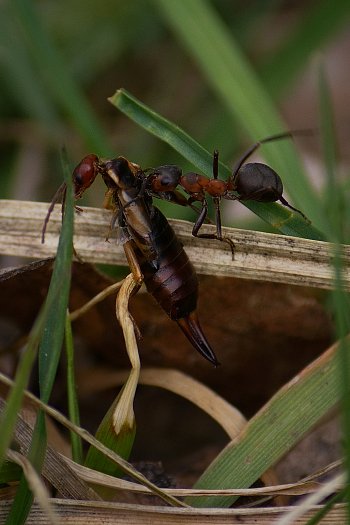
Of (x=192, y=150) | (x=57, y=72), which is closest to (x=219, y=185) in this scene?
(x=192, y=150)

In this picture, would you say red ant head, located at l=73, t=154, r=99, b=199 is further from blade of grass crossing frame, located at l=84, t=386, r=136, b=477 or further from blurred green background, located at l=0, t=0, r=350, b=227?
blade of grass crossing frame, located at l=84, t=386, r=136, b=477

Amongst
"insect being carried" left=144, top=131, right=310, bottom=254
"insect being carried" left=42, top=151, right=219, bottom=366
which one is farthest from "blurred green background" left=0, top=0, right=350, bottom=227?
"insect being carried" left=42, top=151, right=219, bottom=366

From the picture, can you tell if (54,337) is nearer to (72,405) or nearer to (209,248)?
(72,405)

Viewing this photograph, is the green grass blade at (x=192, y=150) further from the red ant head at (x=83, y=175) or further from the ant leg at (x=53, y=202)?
the ant leg at (x=53, y=202)

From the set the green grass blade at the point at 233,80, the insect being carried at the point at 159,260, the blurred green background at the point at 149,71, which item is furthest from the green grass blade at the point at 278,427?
the blurred green background at the point at 149,71

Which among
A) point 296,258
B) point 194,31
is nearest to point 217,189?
point 296,258

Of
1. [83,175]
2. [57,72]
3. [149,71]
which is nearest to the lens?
[83,175]

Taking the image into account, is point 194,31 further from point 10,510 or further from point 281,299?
point 10,510
